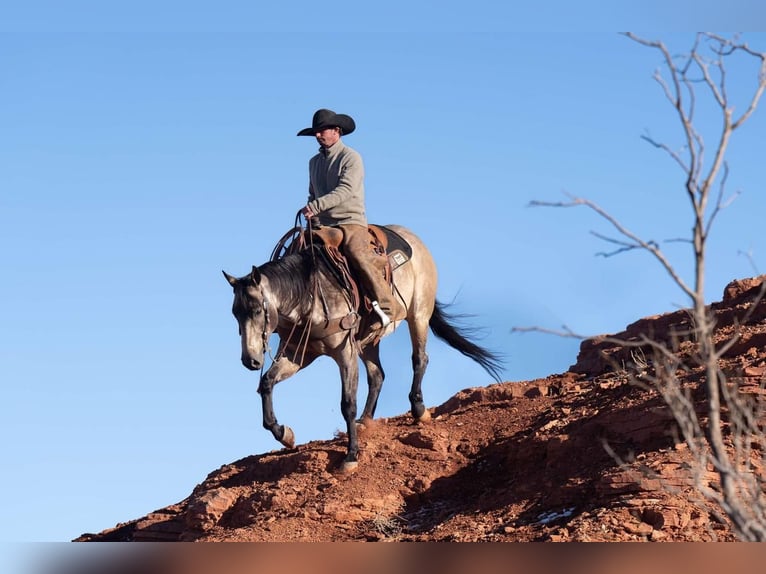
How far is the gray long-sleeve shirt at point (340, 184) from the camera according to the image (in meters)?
14.5

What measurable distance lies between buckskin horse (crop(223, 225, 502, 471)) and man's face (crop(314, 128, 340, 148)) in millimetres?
1512

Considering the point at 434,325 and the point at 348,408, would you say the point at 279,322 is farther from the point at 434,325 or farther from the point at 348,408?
the point at 434,325

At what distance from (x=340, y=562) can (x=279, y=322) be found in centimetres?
764

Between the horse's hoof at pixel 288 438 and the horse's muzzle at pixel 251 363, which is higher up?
the horse's muzzle at pixel 251 363

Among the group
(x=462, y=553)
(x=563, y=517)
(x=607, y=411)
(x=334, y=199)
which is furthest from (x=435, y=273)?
(x=462, y=553)

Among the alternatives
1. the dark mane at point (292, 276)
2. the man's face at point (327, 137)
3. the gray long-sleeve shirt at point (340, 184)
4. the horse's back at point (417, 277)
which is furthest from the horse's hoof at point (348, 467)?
the man's face at point (327, 137)

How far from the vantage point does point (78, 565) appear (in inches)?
240

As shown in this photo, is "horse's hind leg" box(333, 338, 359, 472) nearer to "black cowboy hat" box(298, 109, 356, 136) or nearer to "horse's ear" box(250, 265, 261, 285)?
"horse's ear" box(250, 265, 261, 285)

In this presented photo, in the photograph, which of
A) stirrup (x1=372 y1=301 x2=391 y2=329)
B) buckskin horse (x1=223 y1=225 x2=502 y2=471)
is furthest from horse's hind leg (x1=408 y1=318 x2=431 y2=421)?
stirrup (x1=372 y1=301 x2=391 y2=329)

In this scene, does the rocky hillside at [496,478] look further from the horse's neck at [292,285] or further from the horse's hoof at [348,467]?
the horse's neck at [292,285]

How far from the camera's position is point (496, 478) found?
1345cm

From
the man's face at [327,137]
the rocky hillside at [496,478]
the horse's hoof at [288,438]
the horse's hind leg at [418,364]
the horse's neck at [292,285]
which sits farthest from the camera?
the horse's hind leg at [418,364]

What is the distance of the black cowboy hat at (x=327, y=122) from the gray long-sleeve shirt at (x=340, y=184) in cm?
23

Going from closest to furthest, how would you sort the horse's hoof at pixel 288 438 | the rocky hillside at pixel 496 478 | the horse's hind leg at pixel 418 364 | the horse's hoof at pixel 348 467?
the rocky hillside at pixel 496 478 → the horse's hoof at pixel 348 467 → the horse's hoof at pixel 288 438 → the horse's hind leg at pixel 418 364
